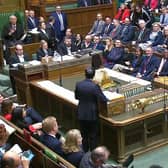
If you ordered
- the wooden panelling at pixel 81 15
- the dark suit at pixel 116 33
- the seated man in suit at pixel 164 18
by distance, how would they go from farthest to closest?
the wooden panelling at pixel 81 15, the seated man in suit at pixel 164 18, the dark suit at pixel 116 33

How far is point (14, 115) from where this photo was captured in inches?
261

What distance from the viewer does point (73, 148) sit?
5.24 metres

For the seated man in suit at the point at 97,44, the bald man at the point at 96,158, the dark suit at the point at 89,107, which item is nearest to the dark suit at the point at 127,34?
the seated man in suit at the point at 97,44

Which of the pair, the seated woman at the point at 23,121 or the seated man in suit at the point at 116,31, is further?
the seated man in suit at the point at 116,31

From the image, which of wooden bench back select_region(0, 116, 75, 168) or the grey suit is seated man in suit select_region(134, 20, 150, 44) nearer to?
the grey suit

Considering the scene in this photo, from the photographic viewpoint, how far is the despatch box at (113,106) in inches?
274

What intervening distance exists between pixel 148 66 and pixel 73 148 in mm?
4959

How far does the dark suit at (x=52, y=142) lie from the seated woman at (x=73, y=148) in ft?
0.76

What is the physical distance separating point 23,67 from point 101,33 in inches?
210

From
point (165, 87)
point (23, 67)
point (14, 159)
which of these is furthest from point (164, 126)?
point (14, 159)

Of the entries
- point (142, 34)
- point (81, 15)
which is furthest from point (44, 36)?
point (81, 15)

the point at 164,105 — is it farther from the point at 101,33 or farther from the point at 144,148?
the point at 101,33

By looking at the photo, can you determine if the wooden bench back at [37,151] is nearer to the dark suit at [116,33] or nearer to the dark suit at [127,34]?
the dark suit at [127,34]

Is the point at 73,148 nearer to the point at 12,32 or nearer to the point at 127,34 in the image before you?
Result: the point at 12,32
